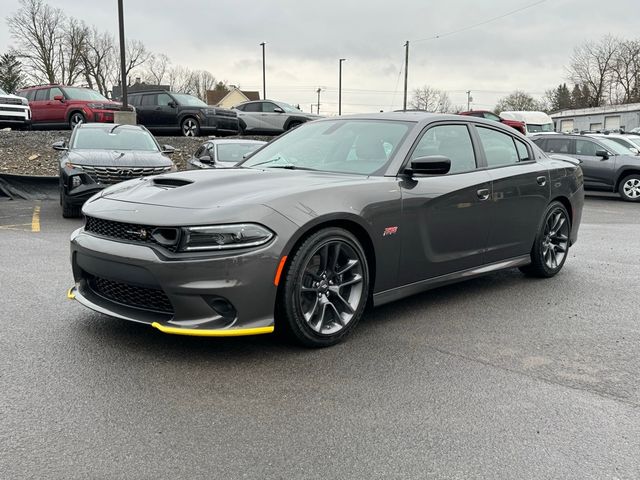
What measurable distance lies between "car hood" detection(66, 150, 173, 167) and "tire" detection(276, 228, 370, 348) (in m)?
6.62

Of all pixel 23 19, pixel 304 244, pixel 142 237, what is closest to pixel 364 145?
pixel 304 244

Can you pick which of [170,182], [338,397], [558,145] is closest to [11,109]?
[558,145]

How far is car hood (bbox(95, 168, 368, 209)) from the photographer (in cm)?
355

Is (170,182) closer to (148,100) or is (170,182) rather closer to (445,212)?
(445,212)

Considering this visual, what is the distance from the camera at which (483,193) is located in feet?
15.9

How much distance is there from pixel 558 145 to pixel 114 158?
454 inches

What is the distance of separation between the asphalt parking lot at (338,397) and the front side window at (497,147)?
1296mm

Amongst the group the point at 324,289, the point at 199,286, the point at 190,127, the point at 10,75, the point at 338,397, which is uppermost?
the point at 10,75

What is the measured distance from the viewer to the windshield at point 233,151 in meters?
12.0

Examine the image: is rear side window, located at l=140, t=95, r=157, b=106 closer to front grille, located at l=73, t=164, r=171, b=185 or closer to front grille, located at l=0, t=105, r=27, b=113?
front grille, located at l=0, t=105, r=27, b=113

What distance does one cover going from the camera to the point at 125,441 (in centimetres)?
262

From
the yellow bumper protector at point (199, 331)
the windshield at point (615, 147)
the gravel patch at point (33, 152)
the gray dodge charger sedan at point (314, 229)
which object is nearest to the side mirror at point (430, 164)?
the gray dodge charger sedan at point (314, 229)

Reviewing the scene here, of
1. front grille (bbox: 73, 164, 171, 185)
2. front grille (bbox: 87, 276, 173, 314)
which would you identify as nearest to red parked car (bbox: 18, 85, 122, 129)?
front grille (bbox: 73, 164, 171, 185)

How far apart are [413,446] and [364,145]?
8.41 feet
